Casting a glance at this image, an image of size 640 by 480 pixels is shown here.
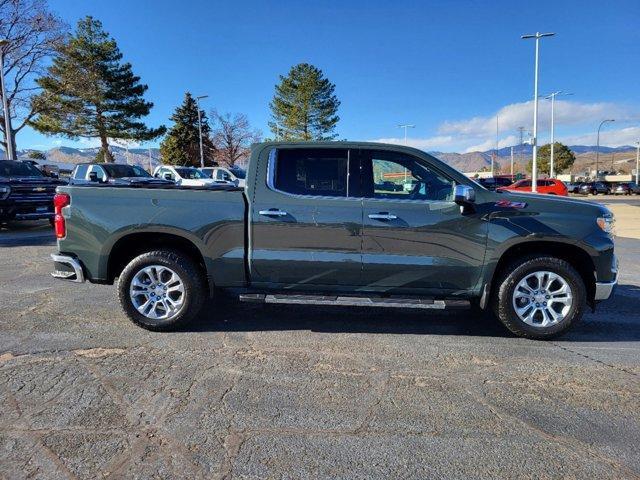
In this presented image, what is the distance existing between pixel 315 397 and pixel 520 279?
7.75 ft

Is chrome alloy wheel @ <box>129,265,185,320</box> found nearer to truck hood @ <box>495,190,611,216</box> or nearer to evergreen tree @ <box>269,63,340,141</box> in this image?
truck hood @ <box>495,190,611,216</box>

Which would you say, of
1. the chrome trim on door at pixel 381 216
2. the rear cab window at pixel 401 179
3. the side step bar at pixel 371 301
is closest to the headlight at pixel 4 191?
the side step bar at pixel 371 301

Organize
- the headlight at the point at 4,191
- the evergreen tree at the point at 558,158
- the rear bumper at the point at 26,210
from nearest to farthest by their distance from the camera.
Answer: the headlight at the point at 4,191
the rear bumper at the point at 26,210
the evergreen tree at the point at 558,158

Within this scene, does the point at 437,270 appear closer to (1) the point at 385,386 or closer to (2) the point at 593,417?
(1) the point at 385,386

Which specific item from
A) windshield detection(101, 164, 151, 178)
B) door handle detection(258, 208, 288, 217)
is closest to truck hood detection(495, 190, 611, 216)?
door handle detection(258, 208, 288, 217)

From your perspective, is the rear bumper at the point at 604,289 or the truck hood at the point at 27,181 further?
the truck hood at the point at 27,181

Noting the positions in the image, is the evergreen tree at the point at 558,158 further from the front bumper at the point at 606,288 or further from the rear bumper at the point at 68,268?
the rear bumper at the point at 68,268

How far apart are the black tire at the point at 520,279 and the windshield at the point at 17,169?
46.0 ft

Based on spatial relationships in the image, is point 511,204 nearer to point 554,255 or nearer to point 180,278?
point 554,255

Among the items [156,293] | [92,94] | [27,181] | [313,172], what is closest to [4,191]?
[27,181]

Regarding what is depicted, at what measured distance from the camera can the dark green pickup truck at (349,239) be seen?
14.7 ft

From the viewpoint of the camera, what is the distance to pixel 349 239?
453cm

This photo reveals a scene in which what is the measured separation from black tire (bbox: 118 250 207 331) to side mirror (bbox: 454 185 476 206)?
261cm

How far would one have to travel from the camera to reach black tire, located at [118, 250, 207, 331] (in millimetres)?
4719
